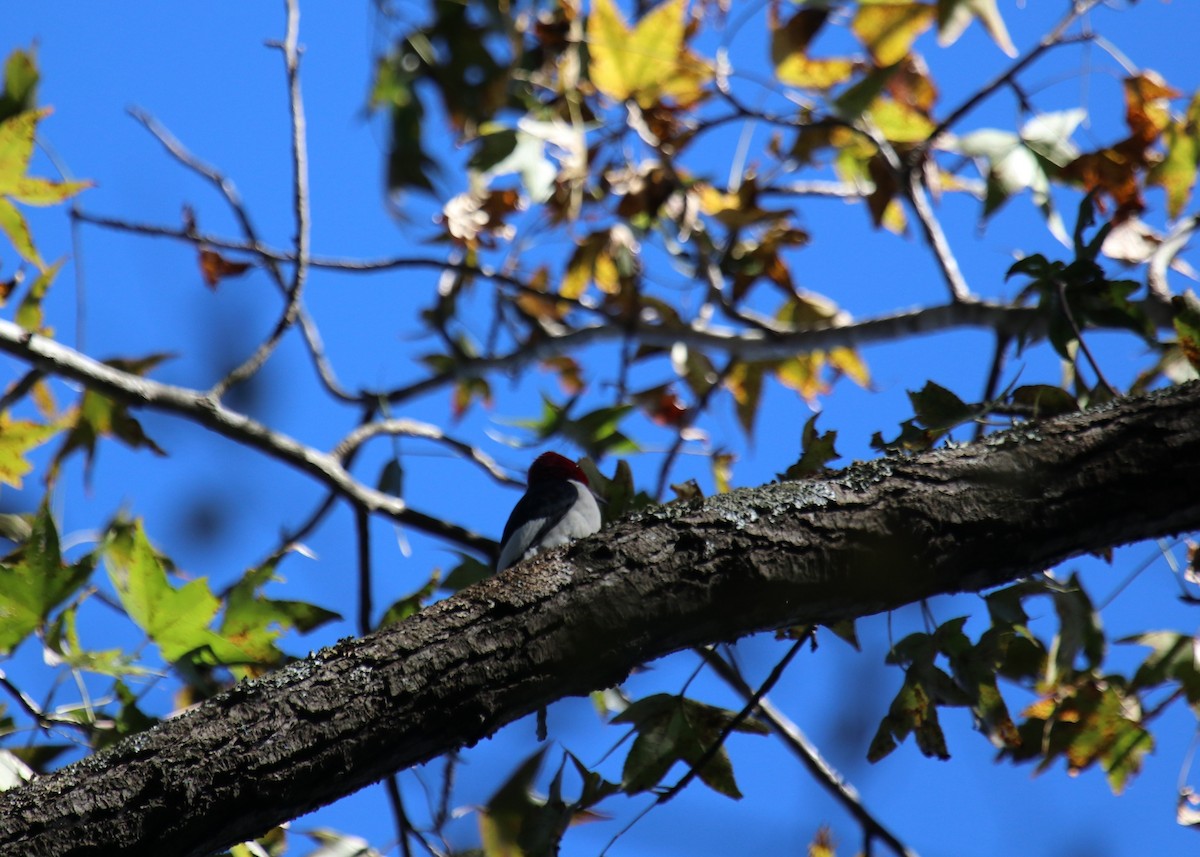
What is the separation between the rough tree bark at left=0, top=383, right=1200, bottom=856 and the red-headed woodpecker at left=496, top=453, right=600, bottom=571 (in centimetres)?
Result: 123

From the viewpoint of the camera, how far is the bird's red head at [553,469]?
14.1 feet

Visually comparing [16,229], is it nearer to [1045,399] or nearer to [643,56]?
[643,56]

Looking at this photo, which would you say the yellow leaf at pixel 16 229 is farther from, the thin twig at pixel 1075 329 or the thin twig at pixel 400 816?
the thin twig at pixel 1075 329

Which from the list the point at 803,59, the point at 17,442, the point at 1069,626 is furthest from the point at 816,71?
the point at 17,442

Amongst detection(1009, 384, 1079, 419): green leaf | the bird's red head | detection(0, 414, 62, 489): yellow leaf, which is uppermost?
the bird's red head

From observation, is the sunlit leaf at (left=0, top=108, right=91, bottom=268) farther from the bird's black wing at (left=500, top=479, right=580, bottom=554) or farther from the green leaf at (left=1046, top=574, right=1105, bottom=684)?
the green leaf at (left=1046, top=574, right=1105, bottom=684)

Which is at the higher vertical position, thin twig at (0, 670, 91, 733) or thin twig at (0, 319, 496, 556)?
thin twig at (0, 319, 496, 556)

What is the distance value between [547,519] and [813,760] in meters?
1.06

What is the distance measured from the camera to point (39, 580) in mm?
2150

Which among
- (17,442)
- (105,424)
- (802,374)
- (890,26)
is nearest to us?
(17,442)

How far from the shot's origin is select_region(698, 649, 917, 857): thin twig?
104 inches

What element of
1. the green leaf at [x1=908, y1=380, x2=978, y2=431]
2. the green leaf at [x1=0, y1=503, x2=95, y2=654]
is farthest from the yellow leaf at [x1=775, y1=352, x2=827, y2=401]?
the green leaf at [x1=0, y1=503, x2=95, y2=654]

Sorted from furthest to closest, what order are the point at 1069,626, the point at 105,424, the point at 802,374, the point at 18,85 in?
the point at 802,374, the point at 105,424, the point at 18,85, the point at 1069,626

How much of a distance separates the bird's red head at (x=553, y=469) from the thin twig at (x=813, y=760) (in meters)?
1.36
